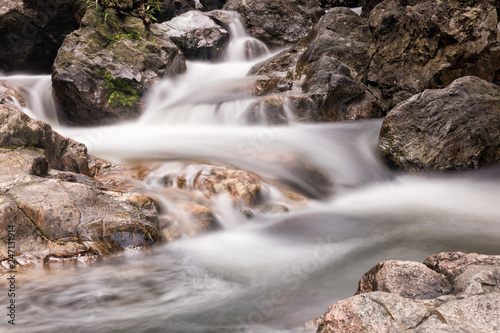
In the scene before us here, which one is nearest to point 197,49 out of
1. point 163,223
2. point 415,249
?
point 163,223

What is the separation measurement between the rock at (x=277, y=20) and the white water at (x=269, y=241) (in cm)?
777

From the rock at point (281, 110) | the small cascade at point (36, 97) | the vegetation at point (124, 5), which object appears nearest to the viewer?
Result: the rock at point (281, 110)

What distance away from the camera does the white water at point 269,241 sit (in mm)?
2559

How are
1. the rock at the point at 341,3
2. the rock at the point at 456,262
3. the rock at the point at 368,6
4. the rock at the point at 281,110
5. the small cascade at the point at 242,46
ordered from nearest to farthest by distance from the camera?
the rock at the point at 456,262
the rock at the point at 281,110
the rock at the point at 368,6
the small cascade at the point at 242,46
the rock at the point at 341,3

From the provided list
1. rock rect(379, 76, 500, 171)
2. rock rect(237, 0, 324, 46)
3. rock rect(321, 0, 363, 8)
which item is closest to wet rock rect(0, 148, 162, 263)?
rock rect(379, 76, 500, 171)

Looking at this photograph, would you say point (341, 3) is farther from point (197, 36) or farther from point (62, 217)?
point (62, 217)

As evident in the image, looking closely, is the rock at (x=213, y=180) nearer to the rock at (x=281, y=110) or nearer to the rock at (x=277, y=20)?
the rock at (x=281, y=110)

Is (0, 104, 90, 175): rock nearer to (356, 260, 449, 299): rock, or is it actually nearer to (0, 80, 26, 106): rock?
(356, 260, 449, 299): rock

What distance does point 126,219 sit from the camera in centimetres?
362

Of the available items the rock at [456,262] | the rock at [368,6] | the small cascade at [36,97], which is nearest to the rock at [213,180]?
the rock at [456,262]

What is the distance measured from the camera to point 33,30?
40.1 feet

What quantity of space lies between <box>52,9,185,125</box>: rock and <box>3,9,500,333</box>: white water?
87 cm

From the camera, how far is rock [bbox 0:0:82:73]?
38.2ft

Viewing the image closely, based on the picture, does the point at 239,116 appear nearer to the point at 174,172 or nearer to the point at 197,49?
the point at 174,172
